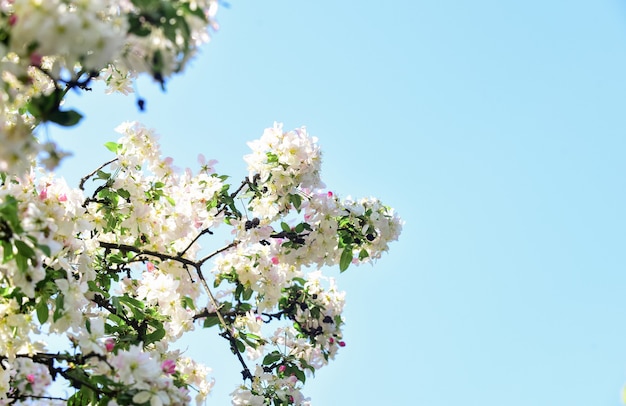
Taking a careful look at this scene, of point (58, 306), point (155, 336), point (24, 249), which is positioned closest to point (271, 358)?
point (155, 336)

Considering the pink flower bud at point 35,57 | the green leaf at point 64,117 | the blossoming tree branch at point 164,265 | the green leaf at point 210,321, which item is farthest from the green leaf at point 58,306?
the green leaf at point 210,321

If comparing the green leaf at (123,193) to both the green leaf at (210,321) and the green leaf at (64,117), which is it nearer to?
the green leaf at (210,321)

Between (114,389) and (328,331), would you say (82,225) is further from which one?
(328,331)

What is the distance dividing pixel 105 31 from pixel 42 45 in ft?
0.49

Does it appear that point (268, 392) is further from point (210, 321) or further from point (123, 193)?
point (123, 193)

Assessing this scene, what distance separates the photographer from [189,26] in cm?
170

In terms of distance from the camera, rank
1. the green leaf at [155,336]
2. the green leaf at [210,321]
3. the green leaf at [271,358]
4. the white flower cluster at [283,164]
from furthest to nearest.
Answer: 1. the green leaf at [271,358]
2. the green leaf at [210,321]
3. the white flower cluster at [283,164]
4. the green leaf at [155,336]

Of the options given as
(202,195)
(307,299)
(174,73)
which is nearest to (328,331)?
(307,299)

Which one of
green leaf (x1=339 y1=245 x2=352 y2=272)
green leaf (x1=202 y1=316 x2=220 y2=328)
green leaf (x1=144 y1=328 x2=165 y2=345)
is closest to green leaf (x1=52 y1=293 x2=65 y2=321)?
green leaf (x1=144 y1=328 x2=165 y2=345)

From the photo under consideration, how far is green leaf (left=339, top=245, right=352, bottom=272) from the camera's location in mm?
4117

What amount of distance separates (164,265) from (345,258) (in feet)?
3.64

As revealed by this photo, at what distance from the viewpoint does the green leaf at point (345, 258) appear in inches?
162

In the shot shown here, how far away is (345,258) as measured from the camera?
4117 millimetres

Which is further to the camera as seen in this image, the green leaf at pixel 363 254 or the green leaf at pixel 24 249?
the green leaf at pixel 363 254
